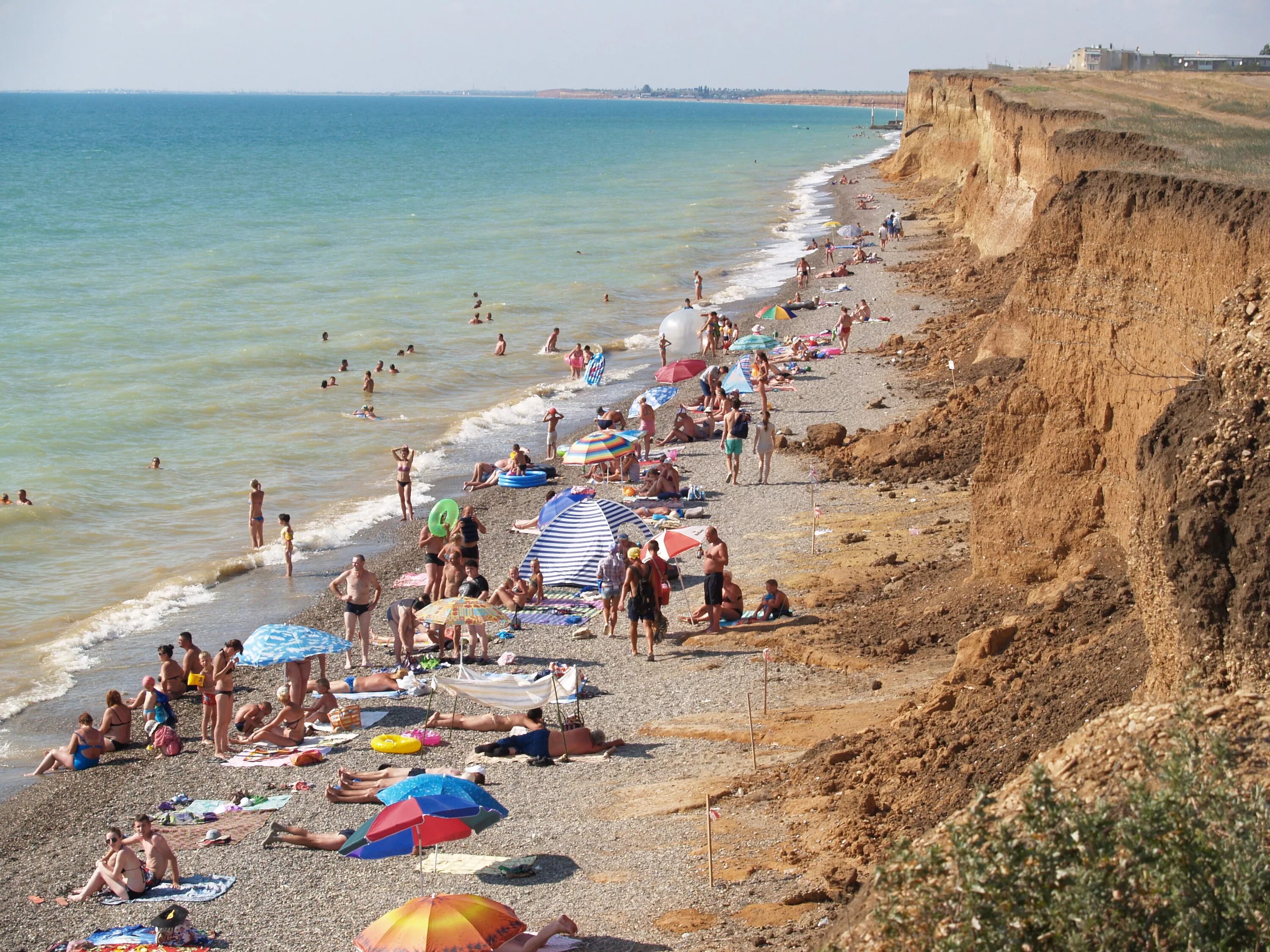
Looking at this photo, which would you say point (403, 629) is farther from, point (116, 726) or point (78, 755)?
point (78, 755)

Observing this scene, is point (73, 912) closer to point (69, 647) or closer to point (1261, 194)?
point (69, 647)

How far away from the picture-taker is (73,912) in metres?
10.5

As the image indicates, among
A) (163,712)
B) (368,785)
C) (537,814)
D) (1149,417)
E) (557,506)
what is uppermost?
(1149,417)

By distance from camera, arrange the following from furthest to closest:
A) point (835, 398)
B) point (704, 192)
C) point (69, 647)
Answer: point (704, 192)
point (835, 398)
point (69, 647)

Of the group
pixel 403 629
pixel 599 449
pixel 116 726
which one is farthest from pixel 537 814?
pixel 599 449

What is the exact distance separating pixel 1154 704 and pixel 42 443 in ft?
88.3

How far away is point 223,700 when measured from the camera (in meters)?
13.7

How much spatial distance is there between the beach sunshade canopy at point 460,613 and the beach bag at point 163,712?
2977 mm

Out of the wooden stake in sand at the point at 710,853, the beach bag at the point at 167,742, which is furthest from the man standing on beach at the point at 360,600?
the wooden stake in sand at the point at 710,853

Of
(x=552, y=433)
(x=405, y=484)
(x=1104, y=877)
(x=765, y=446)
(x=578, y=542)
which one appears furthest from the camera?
(x=552, y=433)

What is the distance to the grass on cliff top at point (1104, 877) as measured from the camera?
4.76 meters

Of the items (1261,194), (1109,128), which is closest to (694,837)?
(1261,194)

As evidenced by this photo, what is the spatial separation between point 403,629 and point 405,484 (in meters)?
7.01

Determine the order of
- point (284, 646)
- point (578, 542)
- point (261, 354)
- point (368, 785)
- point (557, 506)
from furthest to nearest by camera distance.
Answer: point (261, 354), point (557, 506), point (578, 542), point (284, 646), point (368, 785)
